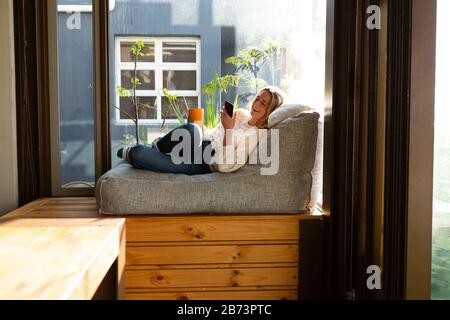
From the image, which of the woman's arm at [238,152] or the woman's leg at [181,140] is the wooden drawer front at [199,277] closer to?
the woman's arm at [238,152]

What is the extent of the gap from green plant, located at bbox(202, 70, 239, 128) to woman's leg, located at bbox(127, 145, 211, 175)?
1.95 feet

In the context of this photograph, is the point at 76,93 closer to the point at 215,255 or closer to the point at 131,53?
the point at 131,53

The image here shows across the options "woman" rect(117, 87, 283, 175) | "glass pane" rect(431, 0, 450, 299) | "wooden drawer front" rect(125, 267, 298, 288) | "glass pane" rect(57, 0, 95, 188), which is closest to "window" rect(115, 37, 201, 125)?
"glass pane" rect(57, 0, 95, 188)

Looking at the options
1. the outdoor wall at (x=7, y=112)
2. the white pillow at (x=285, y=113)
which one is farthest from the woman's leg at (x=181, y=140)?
the outdoor wall at (x=7, y=112)

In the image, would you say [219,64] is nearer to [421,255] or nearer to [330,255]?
[330,255]

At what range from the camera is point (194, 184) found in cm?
260

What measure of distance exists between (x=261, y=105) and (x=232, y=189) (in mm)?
606

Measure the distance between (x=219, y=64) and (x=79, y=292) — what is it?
8.04 ft

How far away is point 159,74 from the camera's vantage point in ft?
11.2

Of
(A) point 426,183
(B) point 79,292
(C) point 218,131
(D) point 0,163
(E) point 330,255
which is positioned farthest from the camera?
(D) point 0,163

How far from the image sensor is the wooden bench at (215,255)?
2.55 meters

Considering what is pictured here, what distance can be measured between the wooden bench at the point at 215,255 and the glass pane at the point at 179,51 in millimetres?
1235

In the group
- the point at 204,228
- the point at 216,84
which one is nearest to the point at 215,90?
the point at 216,84

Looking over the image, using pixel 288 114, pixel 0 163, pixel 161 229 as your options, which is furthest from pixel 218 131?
pixel 0 163
